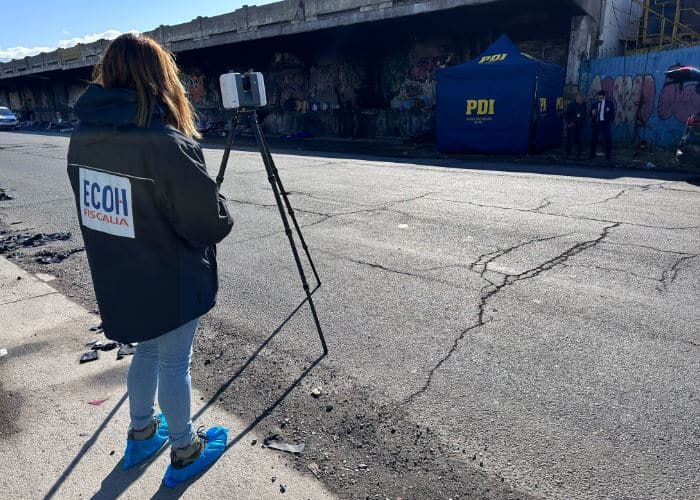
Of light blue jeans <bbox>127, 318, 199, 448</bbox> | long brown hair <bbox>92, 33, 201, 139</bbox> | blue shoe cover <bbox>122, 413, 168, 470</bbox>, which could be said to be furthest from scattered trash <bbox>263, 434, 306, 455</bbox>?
long brown hair <bbox>92, 33, 201, 139</bbox>

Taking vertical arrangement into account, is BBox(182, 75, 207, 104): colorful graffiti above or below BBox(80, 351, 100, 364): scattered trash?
above

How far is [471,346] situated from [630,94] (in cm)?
1585

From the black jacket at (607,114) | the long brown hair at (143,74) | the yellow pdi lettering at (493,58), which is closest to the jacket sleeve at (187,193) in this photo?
the long brown hair at (143,74)

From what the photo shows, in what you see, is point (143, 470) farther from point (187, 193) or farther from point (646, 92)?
point (646, 92)

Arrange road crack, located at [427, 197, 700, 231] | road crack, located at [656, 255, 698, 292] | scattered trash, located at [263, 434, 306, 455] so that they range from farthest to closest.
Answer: road crack, located at [427, 197, 700, 231]
road crack, located at [656, 255, 698, 292]
scattered trash, located at [263, 434, 306, 455]

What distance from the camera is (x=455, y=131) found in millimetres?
16594

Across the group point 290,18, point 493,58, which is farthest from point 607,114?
point 290,18

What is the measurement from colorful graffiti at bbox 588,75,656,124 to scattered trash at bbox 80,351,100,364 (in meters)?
17.1

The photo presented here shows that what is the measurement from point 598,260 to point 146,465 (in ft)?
15.8

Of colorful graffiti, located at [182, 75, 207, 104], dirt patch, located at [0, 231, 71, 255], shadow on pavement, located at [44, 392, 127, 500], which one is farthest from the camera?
colorful graffiti, located at [182, 75, 207, 104]

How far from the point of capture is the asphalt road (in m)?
2.67

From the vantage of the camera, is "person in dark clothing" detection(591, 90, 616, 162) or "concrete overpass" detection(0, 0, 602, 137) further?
"concrete overpass" detection(0, 0, 602, 137)

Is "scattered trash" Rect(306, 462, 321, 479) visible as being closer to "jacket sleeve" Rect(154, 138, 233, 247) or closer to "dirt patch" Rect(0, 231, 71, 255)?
"jacket sleeve" Rect(154, 138, 233, 247)

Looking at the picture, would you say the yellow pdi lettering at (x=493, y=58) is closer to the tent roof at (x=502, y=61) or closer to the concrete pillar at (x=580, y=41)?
the tent roof at (x=502, y=61)
